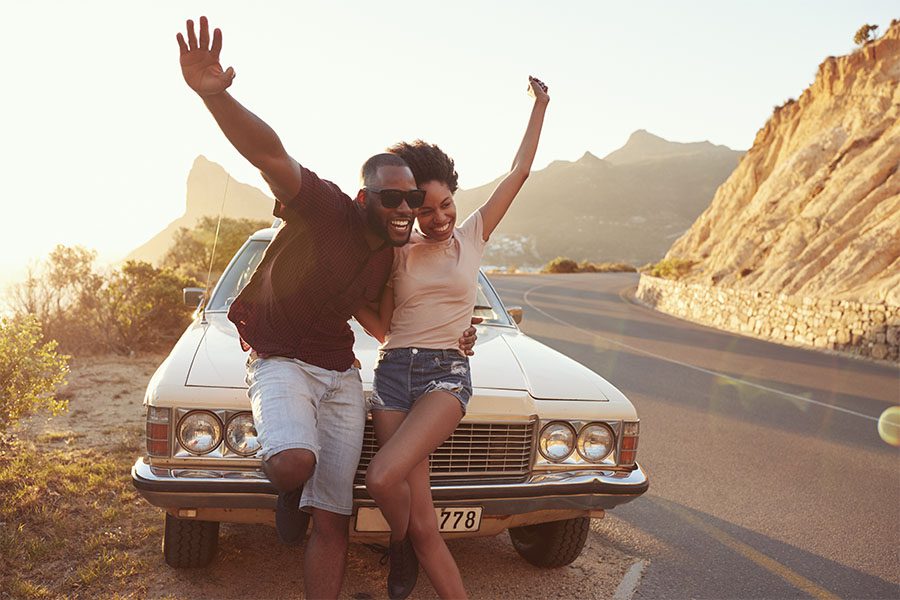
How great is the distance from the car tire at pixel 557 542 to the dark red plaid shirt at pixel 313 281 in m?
1.61

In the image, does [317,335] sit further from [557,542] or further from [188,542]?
[557,542]

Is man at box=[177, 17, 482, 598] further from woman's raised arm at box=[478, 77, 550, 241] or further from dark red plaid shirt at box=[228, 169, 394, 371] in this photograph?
woman's raised arm at box=[478, 77, 550, 241]

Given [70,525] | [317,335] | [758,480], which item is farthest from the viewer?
[758,480]

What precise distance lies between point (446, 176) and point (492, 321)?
2.03 meters

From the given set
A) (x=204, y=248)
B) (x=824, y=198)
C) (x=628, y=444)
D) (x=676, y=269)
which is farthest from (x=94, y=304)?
(x=676, y=269)

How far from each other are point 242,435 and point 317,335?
0.63 m

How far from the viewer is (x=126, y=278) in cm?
1043

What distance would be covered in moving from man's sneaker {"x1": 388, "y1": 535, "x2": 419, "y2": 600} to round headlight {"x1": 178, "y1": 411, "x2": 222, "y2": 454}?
A: 0.88 meters

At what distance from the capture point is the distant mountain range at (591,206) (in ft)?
396

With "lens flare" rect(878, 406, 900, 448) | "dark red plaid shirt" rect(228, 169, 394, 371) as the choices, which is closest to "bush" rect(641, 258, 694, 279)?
"lens flare" rect(878, 406, 900, 448)

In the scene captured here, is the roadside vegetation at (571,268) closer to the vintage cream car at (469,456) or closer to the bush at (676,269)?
the bush at (676,269)

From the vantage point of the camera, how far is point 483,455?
3.17 metres

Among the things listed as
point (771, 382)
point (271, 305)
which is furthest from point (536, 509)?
A: point (771, 382)

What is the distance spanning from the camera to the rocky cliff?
18.1m
